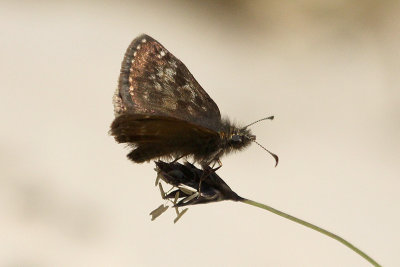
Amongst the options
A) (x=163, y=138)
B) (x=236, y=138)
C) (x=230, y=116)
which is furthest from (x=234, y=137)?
(x=230, y=116)

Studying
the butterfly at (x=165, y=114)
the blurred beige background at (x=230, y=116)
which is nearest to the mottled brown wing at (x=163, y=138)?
the butterfly at (x=165, y=114)

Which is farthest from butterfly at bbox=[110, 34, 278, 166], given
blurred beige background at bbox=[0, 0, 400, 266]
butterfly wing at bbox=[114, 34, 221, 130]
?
blurred beige background at bbox=[0, 0, 400, 266]

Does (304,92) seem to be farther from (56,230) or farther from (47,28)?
Result: (56,230)

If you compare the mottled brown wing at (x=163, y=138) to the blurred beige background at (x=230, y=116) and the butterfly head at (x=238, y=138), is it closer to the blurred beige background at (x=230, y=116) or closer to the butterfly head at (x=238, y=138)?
the butterfly head at (x=238, y=138)

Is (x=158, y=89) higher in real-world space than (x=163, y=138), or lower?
higher

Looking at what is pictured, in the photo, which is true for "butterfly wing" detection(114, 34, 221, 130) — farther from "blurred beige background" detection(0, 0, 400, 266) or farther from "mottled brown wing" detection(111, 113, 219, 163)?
"blurred beige background" detection(0, 0, 400, 266)

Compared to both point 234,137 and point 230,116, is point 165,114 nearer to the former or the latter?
point 234,137
